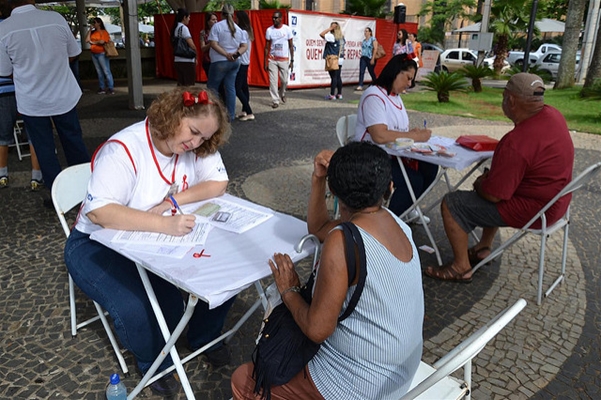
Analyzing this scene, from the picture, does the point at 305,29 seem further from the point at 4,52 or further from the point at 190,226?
the point at 190,226

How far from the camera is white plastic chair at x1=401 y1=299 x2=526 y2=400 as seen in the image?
118 centimetres

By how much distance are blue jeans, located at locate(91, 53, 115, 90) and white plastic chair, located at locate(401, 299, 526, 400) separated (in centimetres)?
1100

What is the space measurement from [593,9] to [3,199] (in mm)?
21051

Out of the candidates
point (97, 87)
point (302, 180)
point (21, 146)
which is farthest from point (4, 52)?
point (97, 87)

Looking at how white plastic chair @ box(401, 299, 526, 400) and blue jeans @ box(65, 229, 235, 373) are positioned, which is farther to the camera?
blue jeans @ box(65, 229, 235, 373)

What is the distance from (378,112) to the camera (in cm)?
379

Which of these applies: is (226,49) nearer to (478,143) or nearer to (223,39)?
(223,39)

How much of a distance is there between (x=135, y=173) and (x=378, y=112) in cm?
223

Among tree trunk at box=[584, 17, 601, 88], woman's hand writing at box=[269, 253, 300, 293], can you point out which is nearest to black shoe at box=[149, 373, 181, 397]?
woman's hand writing at box=[269, 253, 300, 293]

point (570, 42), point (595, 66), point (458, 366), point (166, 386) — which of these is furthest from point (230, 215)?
point (570, 42)

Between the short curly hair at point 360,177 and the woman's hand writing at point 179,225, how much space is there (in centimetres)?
71

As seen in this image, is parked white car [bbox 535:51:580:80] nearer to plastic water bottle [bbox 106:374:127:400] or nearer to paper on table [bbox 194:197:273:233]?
paper on table [bbox 194:197:273:233]

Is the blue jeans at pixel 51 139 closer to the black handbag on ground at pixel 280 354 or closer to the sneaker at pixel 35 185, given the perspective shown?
the sneaker at pixel 35 185

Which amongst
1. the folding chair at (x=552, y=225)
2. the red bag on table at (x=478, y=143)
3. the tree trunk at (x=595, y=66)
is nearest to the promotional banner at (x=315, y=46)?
the tree trunk at (x=595, y=66)
